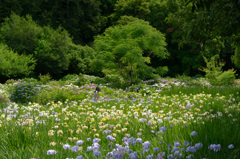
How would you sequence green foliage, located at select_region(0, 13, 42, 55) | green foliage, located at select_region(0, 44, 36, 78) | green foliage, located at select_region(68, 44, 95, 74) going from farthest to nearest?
green foliage, located at select_region(68, 44, 95, 74), green foliage, located at select_region(0, 13, 42, 55), green foliage, located at select_region(0, 44, 36, 78)

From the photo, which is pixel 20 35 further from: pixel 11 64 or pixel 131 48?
pixel 131 48

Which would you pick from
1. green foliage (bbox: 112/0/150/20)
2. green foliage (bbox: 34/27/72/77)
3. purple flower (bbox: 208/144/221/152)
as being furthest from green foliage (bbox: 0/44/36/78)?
purple flower (bbox: 208/144/221/152)

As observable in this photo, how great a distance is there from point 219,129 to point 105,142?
59.1 inches

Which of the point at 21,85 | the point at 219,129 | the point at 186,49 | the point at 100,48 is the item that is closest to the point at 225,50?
the point at 186,49

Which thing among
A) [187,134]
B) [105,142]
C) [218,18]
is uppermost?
[218,18]

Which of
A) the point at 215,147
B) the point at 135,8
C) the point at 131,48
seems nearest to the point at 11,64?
the point at 131,48

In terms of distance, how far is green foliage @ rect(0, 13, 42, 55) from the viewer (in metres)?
21.2

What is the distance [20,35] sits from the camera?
69.6ft

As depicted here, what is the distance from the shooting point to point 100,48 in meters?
14.1

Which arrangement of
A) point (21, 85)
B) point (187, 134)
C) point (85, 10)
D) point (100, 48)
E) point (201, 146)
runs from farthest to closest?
point (85, 10), point (100, 48), point (21, 85), point (187, 134), point (201, 146)

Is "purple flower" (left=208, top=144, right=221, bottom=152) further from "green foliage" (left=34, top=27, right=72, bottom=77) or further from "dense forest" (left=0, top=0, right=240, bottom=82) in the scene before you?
"green foliage" (left=34, top=27, right=72, bottom=77)

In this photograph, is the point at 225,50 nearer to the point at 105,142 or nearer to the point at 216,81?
the point at 216,81

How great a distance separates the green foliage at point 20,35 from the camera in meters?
21.2

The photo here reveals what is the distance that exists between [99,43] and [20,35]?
36.9ft
